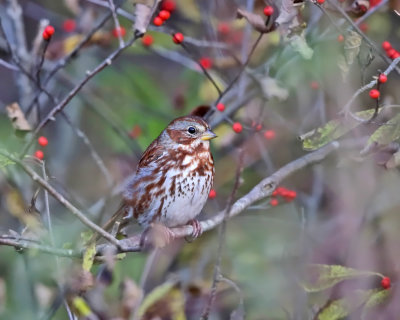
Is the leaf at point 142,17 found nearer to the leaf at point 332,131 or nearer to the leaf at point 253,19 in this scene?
the leaf at point 253,19

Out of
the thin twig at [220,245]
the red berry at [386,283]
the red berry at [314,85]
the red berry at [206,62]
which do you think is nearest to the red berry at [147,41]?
the red berry at [206,62]

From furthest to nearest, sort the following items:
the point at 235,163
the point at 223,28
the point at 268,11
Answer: the point at 223,28 → the point at 235,163 → the point at 268,11

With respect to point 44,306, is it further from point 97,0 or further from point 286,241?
point 97,0

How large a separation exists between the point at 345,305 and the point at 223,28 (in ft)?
9.28

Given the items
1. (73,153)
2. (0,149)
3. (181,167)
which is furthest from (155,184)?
(73,153)

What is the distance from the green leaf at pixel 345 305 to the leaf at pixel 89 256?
1167 mm

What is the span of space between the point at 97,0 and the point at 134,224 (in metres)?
1.48

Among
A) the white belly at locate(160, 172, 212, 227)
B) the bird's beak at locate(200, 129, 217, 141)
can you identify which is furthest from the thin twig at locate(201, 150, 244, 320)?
the bird's beak at locate(200, 129, 217, 141)

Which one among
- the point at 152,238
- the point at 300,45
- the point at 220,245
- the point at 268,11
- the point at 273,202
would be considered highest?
the point at 268,11

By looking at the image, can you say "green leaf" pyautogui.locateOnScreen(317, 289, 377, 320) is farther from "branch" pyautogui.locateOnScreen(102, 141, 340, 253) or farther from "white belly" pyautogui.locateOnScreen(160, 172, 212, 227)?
"white belly" pyautogui.locateOnScreen(160, 172, 212, 227)

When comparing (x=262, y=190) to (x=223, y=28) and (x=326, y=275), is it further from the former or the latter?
(x=223, y=28)

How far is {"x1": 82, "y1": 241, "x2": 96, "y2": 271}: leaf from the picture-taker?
4.04 metres

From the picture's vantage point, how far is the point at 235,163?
632 cm

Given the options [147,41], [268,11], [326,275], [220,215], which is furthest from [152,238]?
[147,41]
